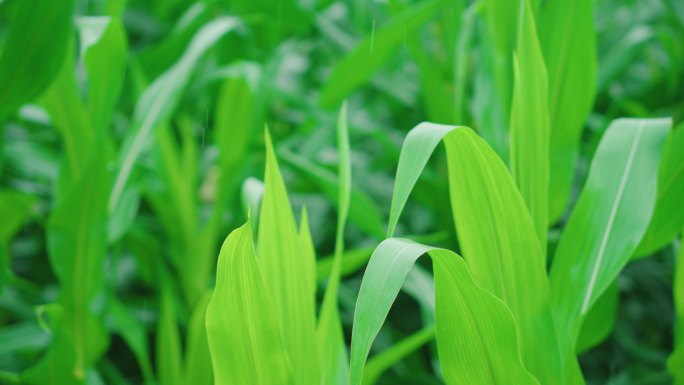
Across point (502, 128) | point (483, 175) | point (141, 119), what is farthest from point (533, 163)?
point (141, 119)

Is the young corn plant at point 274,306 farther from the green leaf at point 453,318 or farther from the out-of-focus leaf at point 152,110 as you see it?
the out-of-focus leaf at point 152,110

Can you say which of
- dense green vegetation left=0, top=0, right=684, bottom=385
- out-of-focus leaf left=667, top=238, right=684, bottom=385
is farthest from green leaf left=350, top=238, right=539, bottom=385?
out-of-focus leaf left=667, top=238, right=684, bottom=385

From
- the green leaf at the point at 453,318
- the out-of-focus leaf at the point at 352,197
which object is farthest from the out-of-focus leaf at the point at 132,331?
the green leaf at the point at 453,318

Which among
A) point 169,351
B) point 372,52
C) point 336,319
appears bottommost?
point 169,351

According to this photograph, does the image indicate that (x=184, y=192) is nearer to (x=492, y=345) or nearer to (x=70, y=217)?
(x=70, y=217)

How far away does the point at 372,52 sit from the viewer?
669 millimetres

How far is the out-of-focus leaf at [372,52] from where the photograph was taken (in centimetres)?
65

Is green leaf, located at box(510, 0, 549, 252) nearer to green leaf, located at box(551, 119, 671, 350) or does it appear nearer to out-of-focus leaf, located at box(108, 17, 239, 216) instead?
green leaf, located at box(551, 119, 671, 350)

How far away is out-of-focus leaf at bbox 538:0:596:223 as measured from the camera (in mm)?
507

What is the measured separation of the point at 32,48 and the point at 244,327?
0.31 metres

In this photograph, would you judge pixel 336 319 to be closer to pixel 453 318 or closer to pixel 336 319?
pixel 336 319

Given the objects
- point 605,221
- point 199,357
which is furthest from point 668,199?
point 199,357

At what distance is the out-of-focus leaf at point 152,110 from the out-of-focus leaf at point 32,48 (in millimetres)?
93

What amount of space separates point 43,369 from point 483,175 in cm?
38
